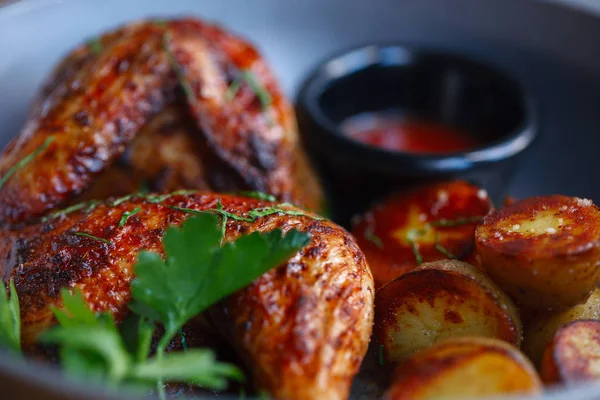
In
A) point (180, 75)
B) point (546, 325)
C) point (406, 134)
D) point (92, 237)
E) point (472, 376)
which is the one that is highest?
point (180, 75)

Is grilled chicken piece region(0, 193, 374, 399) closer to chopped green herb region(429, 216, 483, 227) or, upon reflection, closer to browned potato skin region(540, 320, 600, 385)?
browned potato skin region(540, 320, 600, 385)

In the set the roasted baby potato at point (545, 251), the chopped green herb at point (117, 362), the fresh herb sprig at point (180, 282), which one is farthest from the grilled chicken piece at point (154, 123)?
the roasted baby potato at point (545, 251)

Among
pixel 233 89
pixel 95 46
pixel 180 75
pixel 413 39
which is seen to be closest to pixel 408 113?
pixel 413 39

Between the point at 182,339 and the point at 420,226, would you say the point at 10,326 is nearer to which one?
the point at 182,339

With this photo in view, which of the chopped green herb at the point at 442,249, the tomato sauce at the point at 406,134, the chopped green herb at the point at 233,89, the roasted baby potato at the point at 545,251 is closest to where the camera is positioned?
the roasted baby potato at the point at 545,251

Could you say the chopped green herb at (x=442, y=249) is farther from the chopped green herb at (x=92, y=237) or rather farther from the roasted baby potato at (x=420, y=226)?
the chopped green herb at (x=92, y=237)

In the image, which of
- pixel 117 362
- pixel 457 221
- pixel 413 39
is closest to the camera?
pixel 117 362

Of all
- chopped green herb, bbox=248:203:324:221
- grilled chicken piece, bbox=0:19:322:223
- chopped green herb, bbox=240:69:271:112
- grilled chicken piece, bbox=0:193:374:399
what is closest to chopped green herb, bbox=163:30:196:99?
grilled chicken piece, bbox=0:19:322:223
